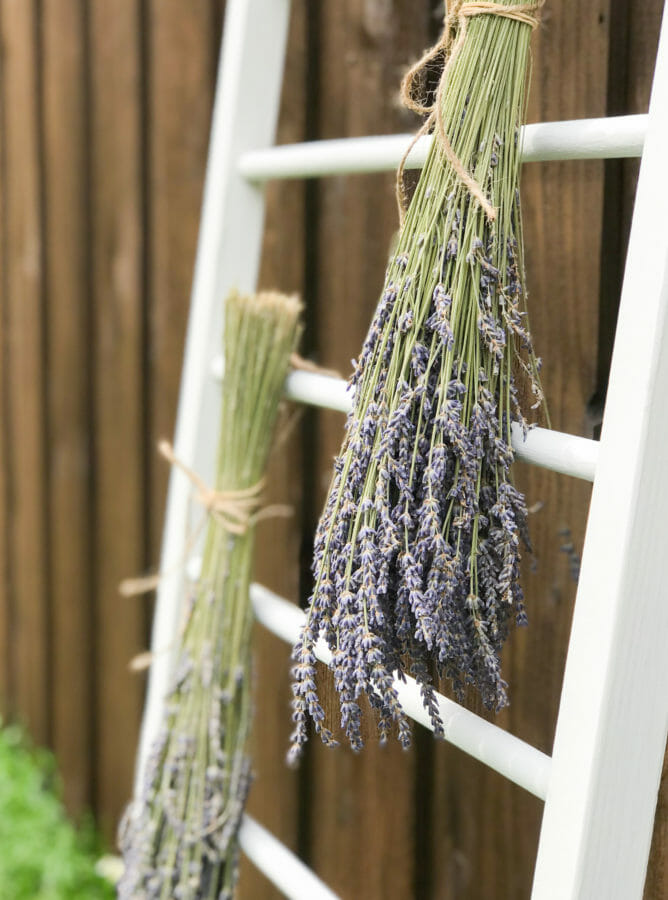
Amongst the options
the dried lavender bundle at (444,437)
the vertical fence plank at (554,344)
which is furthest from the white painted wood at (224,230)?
the dried lavender bundle at (444,437)

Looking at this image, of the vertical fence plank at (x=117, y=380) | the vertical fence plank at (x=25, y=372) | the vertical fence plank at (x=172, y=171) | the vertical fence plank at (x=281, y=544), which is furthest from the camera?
the vertical fence plank at (x=25, y=372)

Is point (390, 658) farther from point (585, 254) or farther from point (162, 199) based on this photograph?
point (162, 199)

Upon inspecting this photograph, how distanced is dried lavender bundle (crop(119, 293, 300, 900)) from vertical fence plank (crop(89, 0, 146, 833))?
35.5 inches

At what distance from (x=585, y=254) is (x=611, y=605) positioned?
0.47 meters

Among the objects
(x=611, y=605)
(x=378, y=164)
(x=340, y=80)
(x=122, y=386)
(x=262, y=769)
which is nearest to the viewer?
(x=611, y=605)

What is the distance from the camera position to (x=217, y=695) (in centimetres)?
106

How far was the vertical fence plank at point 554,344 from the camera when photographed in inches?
38.1

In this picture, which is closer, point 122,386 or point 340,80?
point 340,80

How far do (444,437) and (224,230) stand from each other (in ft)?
1.92

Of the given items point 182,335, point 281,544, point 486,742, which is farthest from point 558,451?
point 182,335

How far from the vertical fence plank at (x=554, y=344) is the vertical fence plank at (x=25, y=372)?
1591 mm

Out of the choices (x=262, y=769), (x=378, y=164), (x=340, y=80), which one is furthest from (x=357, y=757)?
(x=340, y=80)

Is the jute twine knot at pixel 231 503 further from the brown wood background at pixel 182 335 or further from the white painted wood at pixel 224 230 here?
the brown wood background at pixel 182 335

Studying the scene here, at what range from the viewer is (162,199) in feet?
5.80
